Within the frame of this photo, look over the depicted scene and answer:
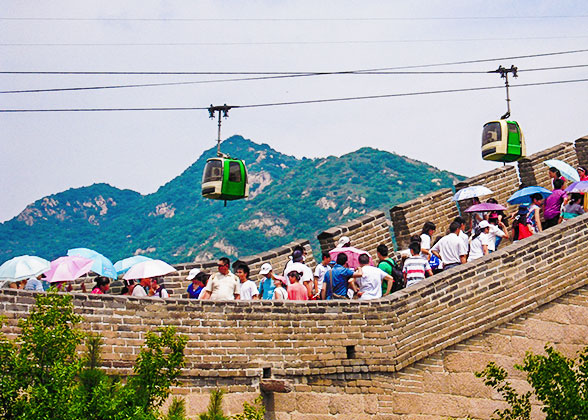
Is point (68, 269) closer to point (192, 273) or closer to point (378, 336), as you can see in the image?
A: point (192, 273)

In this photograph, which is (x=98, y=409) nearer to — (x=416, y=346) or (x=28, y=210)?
(x=416, y=346)

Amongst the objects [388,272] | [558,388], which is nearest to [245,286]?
[388,272]

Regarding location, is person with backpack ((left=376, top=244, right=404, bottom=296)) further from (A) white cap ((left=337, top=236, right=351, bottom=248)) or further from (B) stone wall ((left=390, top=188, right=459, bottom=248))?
(B) stone wall ((left=390, top=188, right=459, bottom=248))

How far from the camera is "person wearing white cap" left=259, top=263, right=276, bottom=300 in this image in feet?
43.0

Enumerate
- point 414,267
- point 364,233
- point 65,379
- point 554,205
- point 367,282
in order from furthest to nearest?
point 364,233 < point 554,205 < point 414,267 < point 367,282 < point 65,379

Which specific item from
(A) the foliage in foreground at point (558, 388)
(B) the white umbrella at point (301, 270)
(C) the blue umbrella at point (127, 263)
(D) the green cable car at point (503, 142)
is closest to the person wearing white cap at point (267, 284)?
(B) the white umbrella at point (301, 270)

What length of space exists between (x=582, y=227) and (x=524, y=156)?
253 inches

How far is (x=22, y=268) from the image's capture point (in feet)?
39.9

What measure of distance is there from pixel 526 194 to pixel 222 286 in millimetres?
6000

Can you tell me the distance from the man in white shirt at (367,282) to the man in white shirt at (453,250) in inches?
54.1

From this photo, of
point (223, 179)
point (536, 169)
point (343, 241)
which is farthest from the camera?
point (223, 179)

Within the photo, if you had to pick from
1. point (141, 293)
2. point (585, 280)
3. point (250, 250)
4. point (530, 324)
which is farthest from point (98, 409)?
point (250, 250)

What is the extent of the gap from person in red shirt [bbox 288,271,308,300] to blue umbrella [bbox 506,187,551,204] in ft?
15.2

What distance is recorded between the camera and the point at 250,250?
65.8 m
